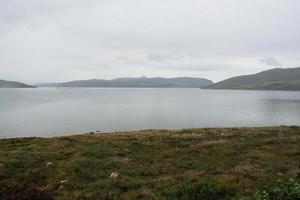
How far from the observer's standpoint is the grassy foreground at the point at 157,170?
1193 cm

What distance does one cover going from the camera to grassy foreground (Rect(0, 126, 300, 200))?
470 inches

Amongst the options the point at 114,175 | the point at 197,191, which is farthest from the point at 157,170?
the point at 197,191

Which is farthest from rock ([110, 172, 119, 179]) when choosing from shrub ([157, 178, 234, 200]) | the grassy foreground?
shrub ([157, 178, 234, 200])

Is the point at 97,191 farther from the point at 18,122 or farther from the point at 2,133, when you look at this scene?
the point at 18,122

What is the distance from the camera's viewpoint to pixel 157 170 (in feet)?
57.0

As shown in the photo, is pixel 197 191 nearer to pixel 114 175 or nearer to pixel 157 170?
pixel 114 175

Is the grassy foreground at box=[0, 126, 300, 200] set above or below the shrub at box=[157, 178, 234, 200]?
below

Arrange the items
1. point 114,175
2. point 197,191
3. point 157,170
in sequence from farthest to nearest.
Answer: point 157,170 → point 114,175 → point 197,191

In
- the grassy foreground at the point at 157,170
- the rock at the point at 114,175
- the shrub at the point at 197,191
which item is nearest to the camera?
the shrub at the point at 197,191

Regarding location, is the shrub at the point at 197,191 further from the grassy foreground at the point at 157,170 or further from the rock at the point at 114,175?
the rock at the point at 114,175

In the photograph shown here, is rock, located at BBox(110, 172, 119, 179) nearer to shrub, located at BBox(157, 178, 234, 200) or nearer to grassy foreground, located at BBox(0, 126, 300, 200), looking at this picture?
grassy foreground, located at BBox(0, 126, 300, 200)

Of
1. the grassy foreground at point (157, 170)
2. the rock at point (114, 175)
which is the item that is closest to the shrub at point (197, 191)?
the grassy foreground at point (157, 170)

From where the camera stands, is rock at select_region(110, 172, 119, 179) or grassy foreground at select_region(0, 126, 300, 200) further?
rock at select_region(110, 172, 119, 179)

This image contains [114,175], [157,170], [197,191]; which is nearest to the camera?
[197,191]
